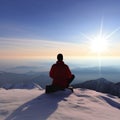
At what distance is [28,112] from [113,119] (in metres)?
3.83

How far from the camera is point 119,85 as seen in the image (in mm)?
55188

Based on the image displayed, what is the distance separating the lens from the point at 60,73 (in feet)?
60.8

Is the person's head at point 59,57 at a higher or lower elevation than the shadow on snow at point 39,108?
higher

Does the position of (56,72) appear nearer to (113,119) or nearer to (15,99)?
(15,99)

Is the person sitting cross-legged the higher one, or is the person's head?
the person's head

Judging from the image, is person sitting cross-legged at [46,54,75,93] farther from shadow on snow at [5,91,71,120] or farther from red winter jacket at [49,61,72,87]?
shadow on snow at [5,91,71,120]

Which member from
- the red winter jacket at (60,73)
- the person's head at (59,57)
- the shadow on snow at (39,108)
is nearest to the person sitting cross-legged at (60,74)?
the red winter jacket at (60,73)

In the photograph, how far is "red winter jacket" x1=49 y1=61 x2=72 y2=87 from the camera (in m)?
18.4

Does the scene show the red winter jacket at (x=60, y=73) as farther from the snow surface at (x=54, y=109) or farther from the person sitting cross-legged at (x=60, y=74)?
the snow surface at (x=54, y=109)

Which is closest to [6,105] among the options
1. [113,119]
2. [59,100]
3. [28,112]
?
[28,112]

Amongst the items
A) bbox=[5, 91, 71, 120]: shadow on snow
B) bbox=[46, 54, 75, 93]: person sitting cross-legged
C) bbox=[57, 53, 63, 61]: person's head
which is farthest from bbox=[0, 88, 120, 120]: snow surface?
bbox=[57, 53, 63, 61]: person's head

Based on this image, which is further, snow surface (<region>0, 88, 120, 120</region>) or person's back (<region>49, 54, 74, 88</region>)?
person's back (<region>49, 54, 74, 88</region>)

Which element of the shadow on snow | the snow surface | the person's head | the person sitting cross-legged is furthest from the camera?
the person sitting cross-legged

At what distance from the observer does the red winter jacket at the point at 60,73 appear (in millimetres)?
18422
